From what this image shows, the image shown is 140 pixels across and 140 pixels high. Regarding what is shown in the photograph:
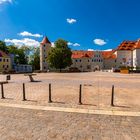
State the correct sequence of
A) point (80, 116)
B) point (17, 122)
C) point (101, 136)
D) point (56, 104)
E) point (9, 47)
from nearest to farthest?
point (101, 136) < point (17, 122) < point (80, 116) < point (56, 104) < point (9, 47)

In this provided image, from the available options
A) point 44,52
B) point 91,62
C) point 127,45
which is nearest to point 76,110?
point 44,52

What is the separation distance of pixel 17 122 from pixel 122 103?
5.82 meters

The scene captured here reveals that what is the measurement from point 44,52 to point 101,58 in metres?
27.1

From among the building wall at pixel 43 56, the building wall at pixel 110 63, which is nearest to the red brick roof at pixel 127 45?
the building wall at pixel 110 63

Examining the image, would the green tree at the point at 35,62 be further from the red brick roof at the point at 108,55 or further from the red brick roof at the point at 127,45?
the red brick roof at the point at 127,45

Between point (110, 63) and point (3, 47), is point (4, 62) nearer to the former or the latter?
point (3, 47)

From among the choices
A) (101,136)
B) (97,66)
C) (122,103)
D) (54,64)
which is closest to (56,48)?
(54,64)

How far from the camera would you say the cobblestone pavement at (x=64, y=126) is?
242 inches

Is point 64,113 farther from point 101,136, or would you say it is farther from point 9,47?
point 9,47

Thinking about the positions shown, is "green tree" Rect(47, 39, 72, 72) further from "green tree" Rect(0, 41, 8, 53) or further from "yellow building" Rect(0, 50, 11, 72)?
"green tree" Rect(0, 41, 8, 53)

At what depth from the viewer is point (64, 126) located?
23.2 ft

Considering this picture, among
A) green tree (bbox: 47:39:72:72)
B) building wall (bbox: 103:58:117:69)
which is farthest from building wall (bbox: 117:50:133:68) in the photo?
green tree (bbox: 47:39:72:72)

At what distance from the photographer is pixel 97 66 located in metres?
99.4

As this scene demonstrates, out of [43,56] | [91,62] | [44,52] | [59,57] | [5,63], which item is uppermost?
[44,52]
